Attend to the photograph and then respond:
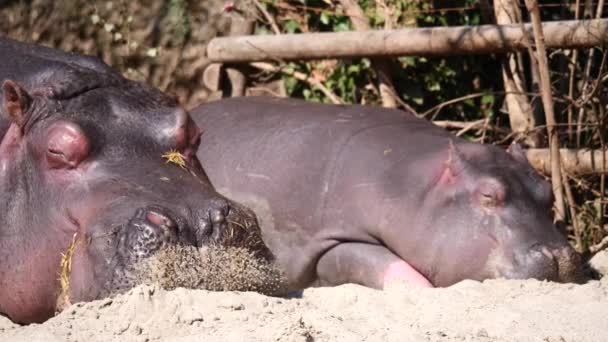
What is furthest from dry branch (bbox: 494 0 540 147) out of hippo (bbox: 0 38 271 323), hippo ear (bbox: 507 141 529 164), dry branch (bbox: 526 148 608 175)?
hippo (bbox: 0 38 271 323)

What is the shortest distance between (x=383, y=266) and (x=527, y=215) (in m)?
0.74

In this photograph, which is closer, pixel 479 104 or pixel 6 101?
pixel 6 101

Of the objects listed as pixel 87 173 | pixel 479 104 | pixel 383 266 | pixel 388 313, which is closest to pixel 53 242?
pixel 87 173

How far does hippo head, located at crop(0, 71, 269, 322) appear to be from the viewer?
2.97 metres

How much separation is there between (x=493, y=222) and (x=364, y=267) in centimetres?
69

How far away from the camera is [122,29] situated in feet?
23.9

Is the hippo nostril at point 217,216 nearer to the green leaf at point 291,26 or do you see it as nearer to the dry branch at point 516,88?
the dry branch at point 516,88

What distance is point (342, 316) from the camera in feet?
11.0

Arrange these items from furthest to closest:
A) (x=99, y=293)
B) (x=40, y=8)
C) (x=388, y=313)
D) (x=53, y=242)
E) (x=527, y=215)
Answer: (x=40, y=8)
(x=527, y=215)
(x=388, y=313)
(x=53, y=242)
(x=99, y=293)

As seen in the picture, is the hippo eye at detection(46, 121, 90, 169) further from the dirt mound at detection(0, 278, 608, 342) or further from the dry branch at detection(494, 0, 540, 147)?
the dry branch at detection(494, 0, 540, 147)

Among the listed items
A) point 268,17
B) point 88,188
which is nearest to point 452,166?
point 88,188

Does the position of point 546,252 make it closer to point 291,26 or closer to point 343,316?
point 343,316

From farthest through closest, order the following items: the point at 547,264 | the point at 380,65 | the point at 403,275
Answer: the point at 380,65, the point at 403,275, the point at 547,264

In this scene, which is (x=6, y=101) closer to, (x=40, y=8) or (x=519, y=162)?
(x=519, y=162)
